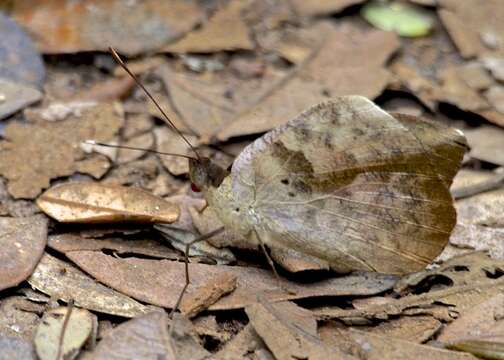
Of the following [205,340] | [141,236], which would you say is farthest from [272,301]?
[141,236]

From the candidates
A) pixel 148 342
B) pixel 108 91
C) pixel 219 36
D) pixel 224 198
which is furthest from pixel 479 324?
pixel 219 36

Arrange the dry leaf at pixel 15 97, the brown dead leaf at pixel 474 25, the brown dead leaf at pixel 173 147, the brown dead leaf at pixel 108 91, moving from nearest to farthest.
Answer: the brown dead leaf at pixel 173 147 < the dry leaf at pixel 15 97 < the brown dead leaf at pixel 108 91 < the brown dead leaf at pixel 474 25

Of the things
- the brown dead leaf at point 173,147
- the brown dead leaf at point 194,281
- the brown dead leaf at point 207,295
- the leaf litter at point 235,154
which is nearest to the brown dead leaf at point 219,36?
the leaf litter at point 235,154

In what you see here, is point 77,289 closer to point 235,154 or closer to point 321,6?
point 235,154

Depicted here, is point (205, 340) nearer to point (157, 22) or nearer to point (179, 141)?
point (179, 141)

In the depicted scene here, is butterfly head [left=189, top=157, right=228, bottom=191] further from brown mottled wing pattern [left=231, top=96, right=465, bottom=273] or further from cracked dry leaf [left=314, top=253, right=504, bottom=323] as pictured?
cracked dry leaf [left=314, top=253, right=504, bottom=323]

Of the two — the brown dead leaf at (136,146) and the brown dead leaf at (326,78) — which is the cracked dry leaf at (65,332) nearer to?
the brown dead leaf at (136,146)

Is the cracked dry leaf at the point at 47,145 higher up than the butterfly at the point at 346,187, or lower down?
Result: lower down
